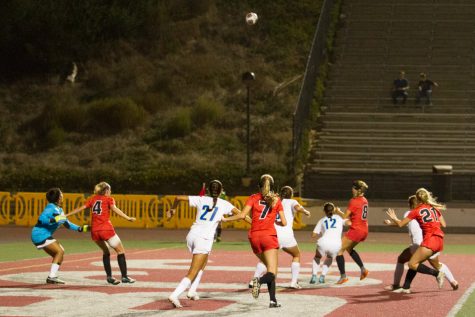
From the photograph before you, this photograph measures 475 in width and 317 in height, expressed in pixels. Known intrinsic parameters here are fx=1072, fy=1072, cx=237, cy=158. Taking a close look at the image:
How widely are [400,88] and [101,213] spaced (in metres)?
28.6

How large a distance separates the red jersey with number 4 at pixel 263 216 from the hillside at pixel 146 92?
24476 mm

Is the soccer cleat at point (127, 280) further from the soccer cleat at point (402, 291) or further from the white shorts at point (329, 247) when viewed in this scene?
the soccer cleat at point (402, 291)

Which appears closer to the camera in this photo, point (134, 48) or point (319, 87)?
point (319, 87)

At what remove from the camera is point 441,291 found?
17047 mm

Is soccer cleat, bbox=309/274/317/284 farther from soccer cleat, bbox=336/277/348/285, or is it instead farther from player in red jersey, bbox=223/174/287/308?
player in red jersey, bbox=223/174/287/308

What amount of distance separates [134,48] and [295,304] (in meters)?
43.0

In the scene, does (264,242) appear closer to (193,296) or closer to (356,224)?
(193,296)

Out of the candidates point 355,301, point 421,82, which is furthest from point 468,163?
point 355,301

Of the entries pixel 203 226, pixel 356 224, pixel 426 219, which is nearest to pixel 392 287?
pixel 426 219

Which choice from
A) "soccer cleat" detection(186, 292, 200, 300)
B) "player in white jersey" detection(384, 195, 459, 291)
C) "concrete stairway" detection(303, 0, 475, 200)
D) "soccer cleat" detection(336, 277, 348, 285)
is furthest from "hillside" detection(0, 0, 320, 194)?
"soccer cleat" detection(186, 292, 200, 300)

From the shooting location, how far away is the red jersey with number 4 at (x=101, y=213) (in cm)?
1830

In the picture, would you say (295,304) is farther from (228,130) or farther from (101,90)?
(101,90)

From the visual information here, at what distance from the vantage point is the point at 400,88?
45.2 m

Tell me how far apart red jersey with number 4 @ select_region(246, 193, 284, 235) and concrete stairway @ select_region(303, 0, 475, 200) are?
24.3m
